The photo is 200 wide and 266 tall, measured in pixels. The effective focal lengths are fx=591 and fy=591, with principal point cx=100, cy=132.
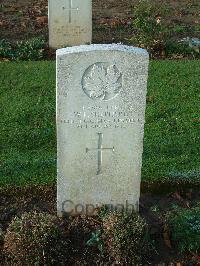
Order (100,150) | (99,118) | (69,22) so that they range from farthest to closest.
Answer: (69,22), (100,150), (99,118)

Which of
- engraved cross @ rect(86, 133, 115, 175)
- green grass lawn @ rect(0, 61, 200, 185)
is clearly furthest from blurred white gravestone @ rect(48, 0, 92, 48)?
engraved cross @ rect(86, 133, 115, 175)

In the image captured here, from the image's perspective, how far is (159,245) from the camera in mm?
5426

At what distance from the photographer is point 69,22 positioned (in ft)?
35.5

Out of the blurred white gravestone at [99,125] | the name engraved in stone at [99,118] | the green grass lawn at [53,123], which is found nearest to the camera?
the blurred white gravestone at [99,125]

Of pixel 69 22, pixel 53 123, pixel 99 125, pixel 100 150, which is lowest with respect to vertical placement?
pixel 53 123

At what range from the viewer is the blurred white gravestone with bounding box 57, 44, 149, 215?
5.00 m

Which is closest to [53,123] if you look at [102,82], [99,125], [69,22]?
[99,125]

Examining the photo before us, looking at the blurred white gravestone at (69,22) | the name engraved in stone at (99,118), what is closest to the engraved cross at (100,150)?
the name engraved in stone at (99,118)

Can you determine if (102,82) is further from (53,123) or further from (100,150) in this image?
(53,123)

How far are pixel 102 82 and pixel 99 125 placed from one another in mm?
406

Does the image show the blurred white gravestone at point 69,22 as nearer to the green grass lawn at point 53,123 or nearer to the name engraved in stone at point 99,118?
the green grass lawn at point 53,123

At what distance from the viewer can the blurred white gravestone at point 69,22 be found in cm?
1057

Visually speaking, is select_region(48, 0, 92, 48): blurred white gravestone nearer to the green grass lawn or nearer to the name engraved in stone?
the green grass lawn

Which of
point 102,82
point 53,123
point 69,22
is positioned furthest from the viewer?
point 69,22
